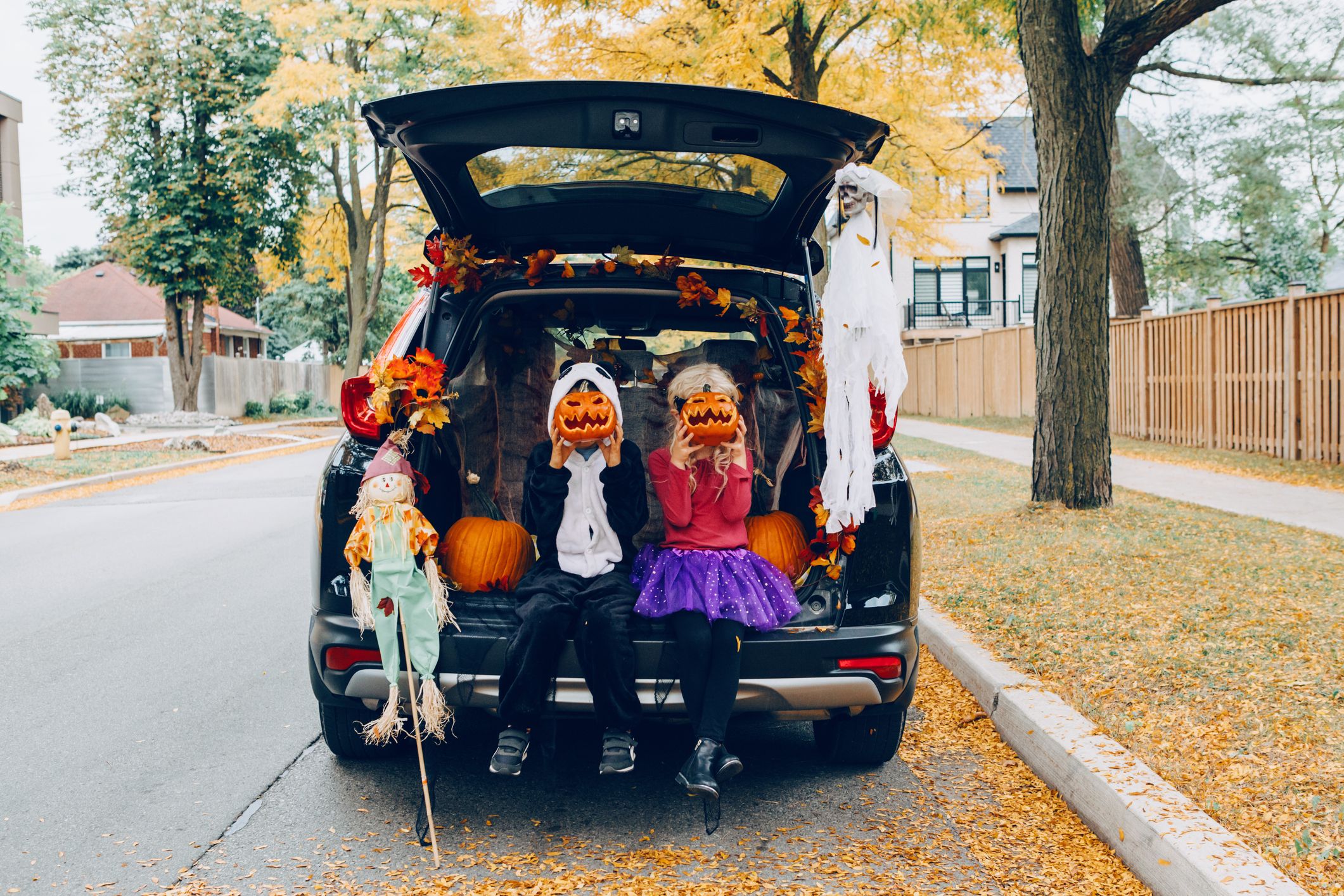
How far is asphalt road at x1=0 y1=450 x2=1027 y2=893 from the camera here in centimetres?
312

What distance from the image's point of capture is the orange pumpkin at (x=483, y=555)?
3.71 meters

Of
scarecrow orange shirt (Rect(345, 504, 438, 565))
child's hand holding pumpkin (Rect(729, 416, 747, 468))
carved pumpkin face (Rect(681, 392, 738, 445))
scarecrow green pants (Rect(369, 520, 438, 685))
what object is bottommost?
scarecrow green pants (Rect(369, 520, 438, 685))

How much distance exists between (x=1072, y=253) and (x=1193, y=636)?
3.78 m

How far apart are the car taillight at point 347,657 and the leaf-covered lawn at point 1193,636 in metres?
2.42

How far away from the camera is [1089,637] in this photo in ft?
16.1

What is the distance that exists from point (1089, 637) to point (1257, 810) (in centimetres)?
182

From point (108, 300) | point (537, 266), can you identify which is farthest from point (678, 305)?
point (108, 300)

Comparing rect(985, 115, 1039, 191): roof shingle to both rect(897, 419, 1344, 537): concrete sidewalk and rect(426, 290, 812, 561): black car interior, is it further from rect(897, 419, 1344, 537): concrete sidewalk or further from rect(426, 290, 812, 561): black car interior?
rect(426, 290, 812, 561): black car interior

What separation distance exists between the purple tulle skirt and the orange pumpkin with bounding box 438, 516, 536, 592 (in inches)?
18.2

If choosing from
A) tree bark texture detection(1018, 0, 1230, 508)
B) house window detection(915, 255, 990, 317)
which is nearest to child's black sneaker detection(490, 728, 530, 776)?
tree bark texture detection(1018, 0, 1230, 508)

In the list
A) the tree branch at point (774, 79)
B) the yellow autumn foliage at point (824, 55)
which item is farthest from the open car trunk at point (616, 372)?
the tree branch at point (774, 79)

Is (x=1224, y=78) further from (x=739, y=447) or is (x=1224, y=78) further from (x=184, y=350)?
(x=184, y=350)

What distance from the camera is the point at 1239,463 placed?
42.3 feet

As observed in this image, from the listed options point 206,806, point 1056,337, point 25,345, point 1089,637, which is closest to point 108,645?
point 206,806
